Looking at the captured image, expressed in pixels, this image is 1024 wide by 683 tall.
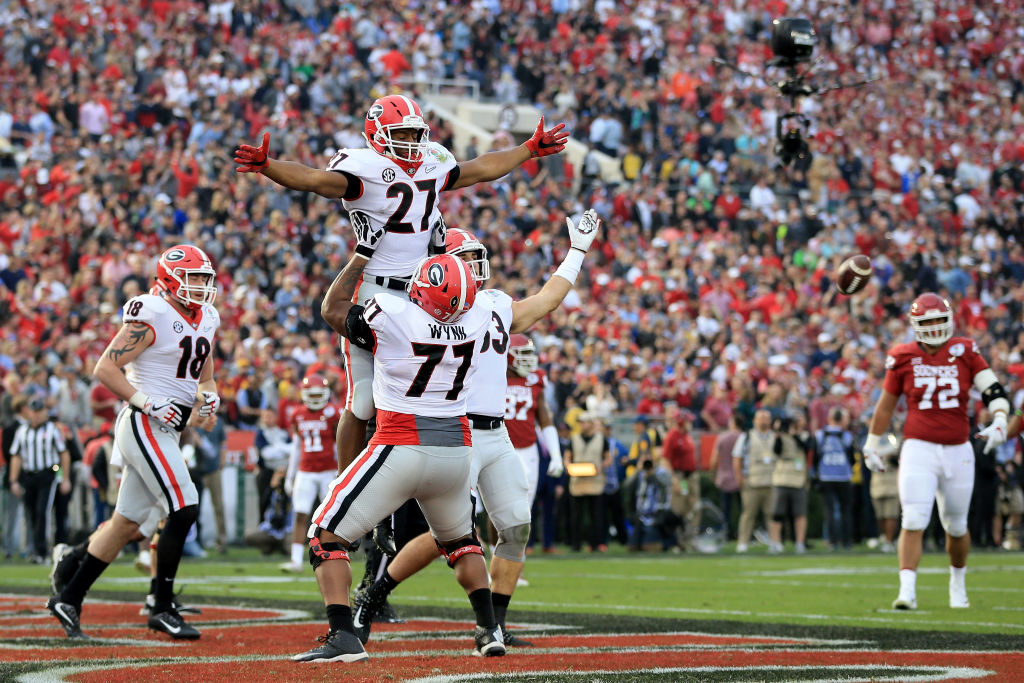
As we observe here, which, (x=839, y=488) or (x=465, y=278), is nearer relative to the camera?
(x=465, y=278)

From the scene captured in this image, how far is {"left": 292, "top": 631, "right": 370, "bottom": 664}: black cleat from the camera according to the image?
647cm

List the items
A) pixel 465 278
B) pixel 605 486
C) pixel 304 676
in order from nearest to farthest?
pixel 304 676, pixel 465 278, pixel 605 486

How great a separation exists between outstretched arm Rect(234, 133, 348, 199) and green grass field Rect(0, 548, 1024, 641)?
355 cm

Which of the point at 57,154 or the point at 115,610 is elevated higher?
the point at 57,154

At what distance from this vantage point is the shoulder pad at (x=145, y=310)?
336 inches

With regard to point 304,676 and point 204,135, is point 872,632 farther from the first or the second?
point 204,135

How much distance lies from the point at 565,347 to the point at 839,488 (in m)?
4.08

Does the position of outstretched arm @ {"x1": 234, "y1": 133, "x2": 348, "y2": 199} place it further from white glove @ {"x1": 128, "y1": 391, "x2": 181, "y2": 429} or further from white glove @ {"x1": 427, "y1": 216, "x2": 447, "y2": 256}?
white glove @ {"x1": 128, "y1": 391, "x2": 181, "y2": 429}

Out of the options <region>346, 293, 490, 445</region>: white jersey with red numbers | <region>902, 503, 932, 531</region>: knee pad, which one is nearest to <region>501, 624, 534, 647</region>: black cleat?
<region>346, 293, 490, 445</region>: white jersey with red numbers

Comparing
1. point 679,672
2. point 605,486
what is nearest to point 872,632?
point 679,672

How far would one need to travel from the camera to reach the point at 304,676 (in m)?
6.05

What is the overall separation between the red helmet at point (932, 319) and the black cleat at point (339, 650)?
5.41 meters

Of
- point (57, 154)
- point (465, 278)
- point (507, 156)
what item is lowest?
point (465, 278)

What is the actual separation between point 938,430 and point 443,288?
16.9 ft
